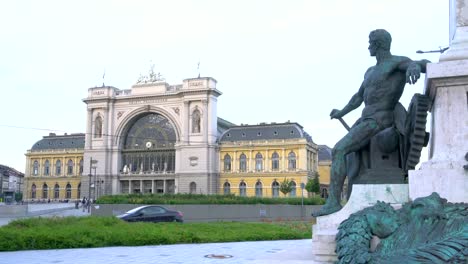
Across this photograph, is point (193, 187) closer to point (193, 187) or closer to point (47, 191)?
point (193, 187)

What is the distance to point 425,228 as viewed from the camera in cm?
384

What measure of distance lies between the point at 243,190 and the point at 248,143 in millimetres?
7187

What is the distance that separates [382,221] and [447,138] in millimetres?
1231

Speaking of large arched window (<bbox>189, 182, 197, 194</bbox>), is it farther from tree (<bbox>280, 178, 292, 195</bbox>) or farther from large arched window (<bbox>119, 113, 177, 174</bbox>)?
tree (<bbox>280, 178, 292, 195</bbox>)

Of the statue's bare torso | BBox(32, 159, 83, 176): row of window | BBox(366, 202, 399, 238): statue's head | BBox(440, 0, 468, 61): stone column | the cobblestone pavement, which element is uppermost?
BBox(32, 159, 83, 176): row of window

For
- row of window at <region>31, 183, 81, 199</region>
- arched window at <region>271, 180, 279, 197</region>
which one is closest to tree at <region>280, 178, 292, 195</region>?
arched window at <region>271, 180, 279, 197</region>

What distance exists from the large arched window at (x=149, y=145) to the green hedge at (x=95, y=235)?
203 ft

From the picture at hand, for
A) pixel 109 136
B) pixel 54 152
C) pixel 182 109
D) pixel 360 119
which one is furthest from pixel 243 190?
pixel 360 119

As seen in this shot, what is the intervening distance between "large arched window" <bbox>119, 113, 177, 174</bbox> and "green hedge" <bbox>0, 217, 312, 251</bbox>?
6197cm

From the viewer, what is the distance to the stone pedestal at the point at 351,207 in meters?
4.93

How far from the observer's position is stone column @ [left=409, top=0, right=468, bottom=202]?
4.59 metres

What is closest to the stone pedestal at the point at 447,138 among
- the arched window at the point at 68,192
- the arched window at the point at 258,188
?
the arched window at the point at 258,188

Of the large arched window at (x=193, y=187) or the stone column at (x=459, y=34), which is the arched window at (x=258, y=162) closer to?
the large arched window at (x=193, y=187)

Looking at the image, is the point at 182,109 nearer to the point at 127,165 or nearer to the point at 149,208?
the point at 127,165
